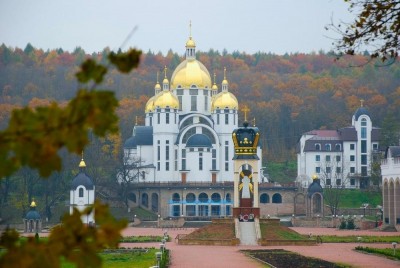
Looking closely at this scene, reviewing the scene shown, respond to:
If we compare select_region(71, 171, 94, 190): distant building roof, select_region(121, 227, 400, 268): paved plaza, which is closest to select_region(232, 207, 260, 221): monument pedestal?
select_region(121, 227, 400, 268): paved plaza

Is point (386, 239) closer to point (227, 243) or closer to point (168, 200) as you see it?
point (227, 243)

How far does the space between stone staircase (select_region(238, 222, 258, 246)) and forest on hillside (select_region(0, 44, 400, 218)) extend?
31.5 metres

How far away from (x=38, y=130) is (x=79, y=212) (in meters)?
0.60

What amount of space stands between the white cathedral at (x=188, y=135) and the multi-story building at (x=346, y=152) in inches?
355

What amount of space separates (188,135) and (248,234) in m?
40.3

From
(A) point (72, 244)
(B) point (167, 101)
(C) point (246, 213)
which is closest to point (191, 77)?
(B) point (167, 101)

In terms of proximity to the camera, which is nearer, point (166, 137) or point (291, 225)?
point (291, 225)

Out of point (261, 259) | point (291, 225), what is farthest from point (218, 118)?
point (261, 259)

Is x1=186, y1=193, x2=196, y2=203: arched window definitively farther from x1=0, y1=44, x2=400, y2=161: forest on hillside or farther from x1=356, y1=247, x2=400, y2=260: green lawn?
x1=356, y1=247, x2=400, y2=260: green lawn

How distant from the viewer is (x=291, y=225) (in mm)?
74750

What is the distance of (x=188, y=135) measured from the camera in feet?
297

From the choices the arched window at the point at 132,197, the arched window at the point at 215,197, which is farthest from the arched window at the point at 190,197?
the arched window at the point at 132,197

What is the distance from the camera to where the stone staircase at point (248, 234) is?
4981cm

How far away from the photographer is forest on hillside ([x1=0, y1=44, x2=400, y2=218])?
303 ft
